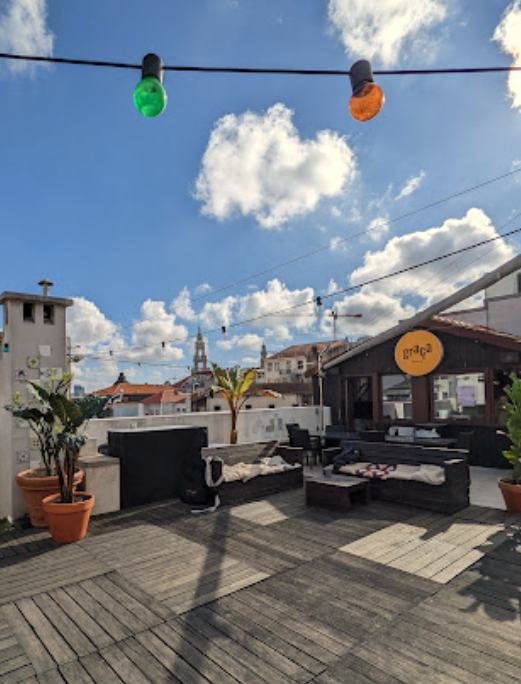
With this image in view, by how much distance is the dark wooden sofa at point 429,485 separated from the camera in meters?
6.13

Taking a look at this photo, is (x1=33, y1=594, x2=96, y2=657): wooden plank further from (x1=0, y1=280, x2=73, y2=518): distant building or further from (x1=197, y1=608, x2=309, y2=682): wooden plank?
(x1=0, y1=280, x2=73, y2=518): distant building

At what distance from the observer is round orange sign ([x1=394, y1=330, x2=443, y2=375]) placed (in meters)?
11.4

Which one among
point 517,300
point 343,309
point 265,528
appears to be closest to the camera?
point 265,528

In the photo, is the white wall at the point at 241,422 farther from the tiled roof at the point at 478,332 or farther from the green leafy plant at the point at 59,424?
the tiled roof at the point at 478,332

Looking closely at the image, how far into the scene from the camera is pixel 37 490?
570 centimetres

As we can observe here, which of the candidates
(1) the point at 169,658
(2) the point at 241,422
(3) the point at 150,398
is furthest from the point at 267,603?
(3) the point at 150,398

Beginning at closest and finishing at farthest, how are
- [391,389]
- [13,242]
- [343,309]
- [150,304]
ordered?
[13,242] < [391,389] < [150,304] < [343,309]

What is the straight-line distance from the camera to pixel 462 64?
3.46 metres

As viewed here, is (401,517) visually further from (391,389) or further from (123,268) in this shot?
(123,268)

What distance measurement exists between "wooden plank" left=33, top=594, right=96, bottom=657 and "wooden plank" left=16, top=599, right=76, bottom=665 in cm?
3

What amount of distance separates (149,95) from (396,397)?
11.3 metres

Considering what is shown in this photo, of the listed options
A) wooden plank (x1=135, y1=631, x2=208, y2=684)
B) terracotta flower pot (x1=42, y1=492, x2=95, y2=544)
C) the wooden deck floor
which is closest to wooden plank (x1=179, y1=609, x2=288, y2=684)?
the wooden deck floor

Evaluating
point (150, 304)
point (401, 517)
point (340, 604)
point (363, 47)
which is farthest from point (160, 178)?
point (150, 304)

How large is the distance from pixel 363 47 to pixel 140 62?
10.5 feet
